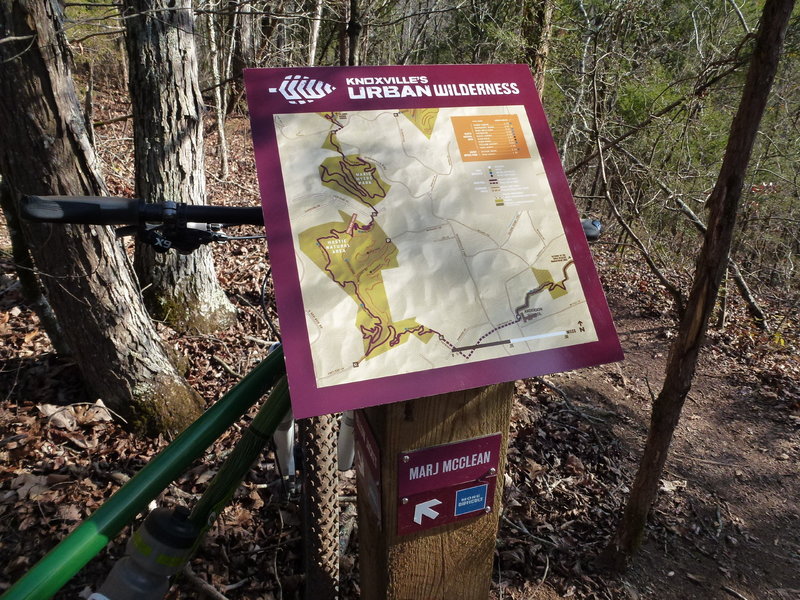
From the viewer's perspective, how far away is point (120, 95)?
13.9 m

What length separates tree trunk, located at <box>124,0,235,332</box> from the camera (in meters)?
3.61

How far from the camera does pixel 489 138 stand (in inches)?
53.4

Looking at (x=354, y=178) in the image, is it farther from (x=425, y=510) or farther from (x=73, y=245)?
(x=73, y=245)

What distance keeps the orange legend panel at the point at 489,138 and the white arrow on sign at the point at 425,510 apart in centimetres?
95

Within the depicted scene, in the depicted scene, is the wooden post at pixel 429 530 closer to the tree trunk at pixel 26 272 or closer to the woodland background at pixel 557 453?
the woodland background at pixel 557 453

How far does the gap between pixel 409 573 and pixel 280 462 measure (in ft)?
4.04

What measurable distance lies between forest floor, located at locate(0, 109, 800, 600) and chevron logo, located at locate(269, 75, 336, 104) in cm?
205

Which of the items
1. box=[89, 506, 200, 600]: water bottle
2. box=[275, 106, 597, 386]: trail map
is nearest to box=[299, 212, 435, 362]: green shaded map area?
box=[275, 106, 597, 386]: trail map

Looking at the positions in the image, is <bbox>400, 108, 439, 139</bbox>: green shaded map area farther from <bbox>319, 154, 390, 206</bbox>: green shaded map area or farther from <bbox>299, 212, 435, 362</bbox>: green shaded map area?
<bbox>299, 212, 435, 362</bbox>: green shaded map area

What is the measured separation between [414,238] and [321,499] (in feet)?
4.79

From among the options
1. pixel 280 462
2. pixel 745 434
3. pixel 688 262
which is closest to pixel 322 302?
pixel 280 462

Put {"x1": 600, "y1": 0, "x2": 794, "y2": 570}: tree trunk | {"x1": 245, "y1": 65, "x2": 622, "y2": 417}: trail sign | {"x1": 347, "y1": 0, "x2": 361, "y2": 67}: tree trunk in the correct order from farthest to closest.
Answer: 1. {"x1": 347, "y1": 0, "x2": 361, "y2": 67}: tree trunk
2. {"x1": 600, "y1": 0, "x2": 794, "y2": 570}: tree trunk
3. {"x1": 245, "y1": 65, "x2": 622, "y2": 417}: trail sign

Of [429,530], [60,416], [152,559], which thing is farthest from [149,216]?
[60,416]

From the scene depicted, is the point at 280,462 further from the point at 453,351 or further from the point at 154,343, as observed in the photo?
the point at 453,351
